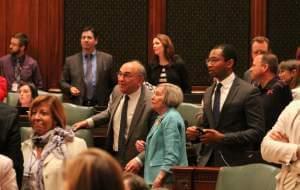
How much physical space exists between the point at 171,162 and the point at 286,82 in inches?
52.9

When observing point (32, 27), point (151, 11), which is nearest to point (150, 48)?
point (151, 11)

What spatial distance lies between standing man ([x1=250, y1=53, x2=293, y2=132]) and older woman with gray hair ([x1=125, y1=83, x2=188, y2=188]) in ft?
2.82

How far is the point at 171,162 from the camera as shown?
550cm

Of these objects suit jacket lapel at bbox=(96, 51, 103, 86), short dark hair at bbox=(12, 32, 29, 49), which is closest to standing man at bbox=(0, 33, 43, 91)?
short dark hair at bbox=(12, 32, 29, 49)

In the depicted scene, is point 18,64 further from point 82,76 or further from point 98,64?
point 98,64

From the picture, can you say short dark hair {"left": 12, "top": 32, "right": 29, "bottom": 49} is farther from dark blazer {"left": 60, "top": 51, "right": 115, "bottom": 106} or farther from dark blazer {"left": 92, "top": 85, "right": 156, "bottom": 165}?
dark blazer {"left": 92, "top": 85, "right": 156, "bottom": 165}

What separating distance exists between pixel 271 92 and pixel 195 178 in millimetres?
1165

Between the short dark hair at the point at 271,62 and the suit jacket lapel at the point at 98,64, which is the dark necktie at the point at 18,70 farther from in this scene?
the short dark hair at the point at 271,62

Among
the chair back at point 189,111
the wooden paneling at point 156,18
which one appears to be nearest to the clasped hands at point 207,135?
the chair back at point 189,111

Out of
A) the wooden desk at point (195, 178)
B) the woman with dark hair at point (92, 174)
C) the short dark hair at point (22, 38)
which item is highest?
the short dark hair at point (22, 38)

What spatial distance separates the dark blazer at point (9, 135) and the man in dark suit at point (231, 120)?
4.19ft

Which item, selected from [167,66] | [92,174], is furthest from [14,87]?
[92,174]

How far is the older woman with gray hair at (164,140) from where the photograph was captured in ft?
18.0

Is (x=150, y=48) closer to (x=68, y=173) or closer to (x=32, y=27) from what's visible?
(x=32, y=27)
